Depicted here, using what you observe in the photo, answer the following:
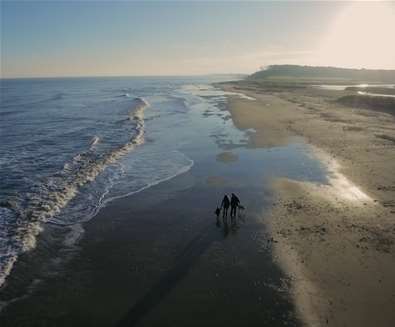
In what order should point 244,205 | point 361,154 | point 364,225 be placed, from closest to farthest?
1. point 364,225
2. point 244,205
3. point 361,154

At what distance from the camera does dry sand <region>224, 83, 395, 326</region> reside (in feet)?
33.9

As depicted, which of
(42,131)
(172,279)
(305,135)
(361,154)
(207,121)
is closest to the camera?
(172,279)

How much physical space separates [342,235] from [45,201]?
1387 centimetres

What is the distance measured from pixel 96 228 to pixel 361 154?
19.4 m

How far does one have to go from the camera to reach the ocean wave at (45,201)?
550 inches

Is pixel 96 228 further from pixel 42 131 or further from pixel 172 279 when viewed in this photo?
pixel 42 131

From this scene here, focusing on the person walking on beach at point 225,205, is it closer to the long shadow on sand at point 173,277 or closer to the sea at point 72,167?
the long shadow on sand at point 173,277

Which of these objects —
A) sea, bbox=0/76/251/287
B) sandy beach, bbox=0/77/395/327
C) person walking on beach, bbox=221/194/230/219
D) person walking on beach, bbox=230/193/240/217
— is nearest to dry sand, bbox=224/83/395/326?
sandy beach, bbox=0/77/395/327

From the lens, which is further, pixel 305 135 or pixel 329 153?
pixel 305 135

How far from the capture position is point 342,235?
47.3ft

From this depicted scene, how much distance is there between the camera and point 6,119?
166ft

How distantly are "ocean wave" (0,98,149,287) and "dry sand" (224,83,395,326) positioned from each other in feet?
31.4

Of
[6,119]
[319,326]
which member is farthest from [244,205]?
[6,119]

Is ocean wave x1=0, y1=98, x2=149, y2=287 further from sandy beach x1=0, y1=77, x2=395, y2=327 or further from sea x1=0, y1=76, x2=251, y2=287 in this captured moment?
sandy beach x1=0, y1=77, x2=395, y2=327
